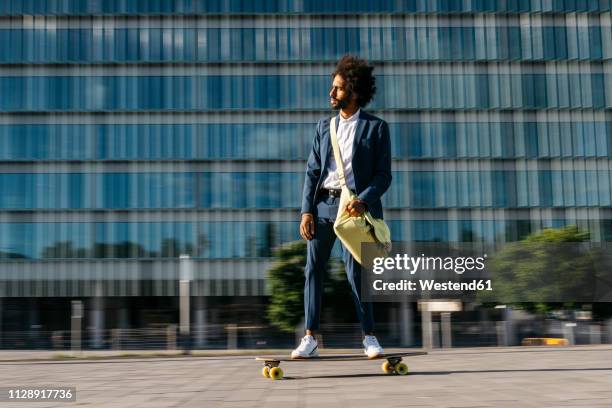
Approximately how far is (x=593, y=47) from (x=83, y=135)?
135 ft

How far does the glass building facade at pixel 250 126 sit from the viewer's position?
2147 inches

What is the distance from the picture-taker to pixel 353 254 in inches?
255

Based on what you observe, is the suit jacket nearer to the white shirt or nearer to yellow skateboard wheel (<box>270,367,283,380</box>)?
the white shirt

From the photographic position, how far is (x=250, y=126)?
5538 cm

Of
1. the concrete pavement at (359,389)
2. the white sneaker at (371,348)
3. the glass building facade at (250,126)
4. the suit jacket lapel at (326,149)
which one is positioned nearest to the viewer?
the concrete pavement at (359,389)

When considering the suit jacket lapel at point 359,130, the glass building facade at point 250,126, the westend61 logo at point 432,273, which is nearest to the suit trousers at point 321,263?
the suit jacket lapel at point 359,130

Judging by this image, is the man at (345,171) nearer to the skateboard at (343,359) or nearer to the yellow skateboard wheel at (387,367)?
the skateboard at (343,359)

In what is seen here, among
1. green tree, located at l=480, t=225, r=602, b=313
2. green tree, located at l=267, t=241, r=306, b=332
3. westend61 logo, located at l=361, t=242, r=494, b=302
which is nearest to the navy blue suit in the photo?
green tree, located at l=267, t=241, r=306, b=332

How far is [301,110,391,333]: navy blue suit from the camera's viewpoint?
6762 mm

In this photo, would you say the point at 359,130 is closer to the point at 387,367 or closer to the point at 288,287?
the point at 387,367

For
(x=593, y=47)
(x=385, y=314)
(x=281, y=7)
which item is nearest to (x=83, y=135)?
(x=281, y=7)

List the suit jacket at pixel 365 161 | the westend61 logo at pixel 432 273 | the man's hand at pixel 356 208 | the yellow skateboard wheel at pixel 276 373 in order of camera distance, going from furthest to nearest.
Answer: the westend61 logo at pixel 432 273, the yellow skateboard wheel at pixel 276 373, the suit jacket at pixel 365 161, the man's hand at pixel 356 208

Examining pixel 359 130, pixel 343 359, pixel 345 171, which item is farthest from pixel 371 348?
pixel 359 130

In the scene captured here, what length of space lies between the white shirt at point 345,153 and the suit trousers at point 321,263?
0.54 ft
